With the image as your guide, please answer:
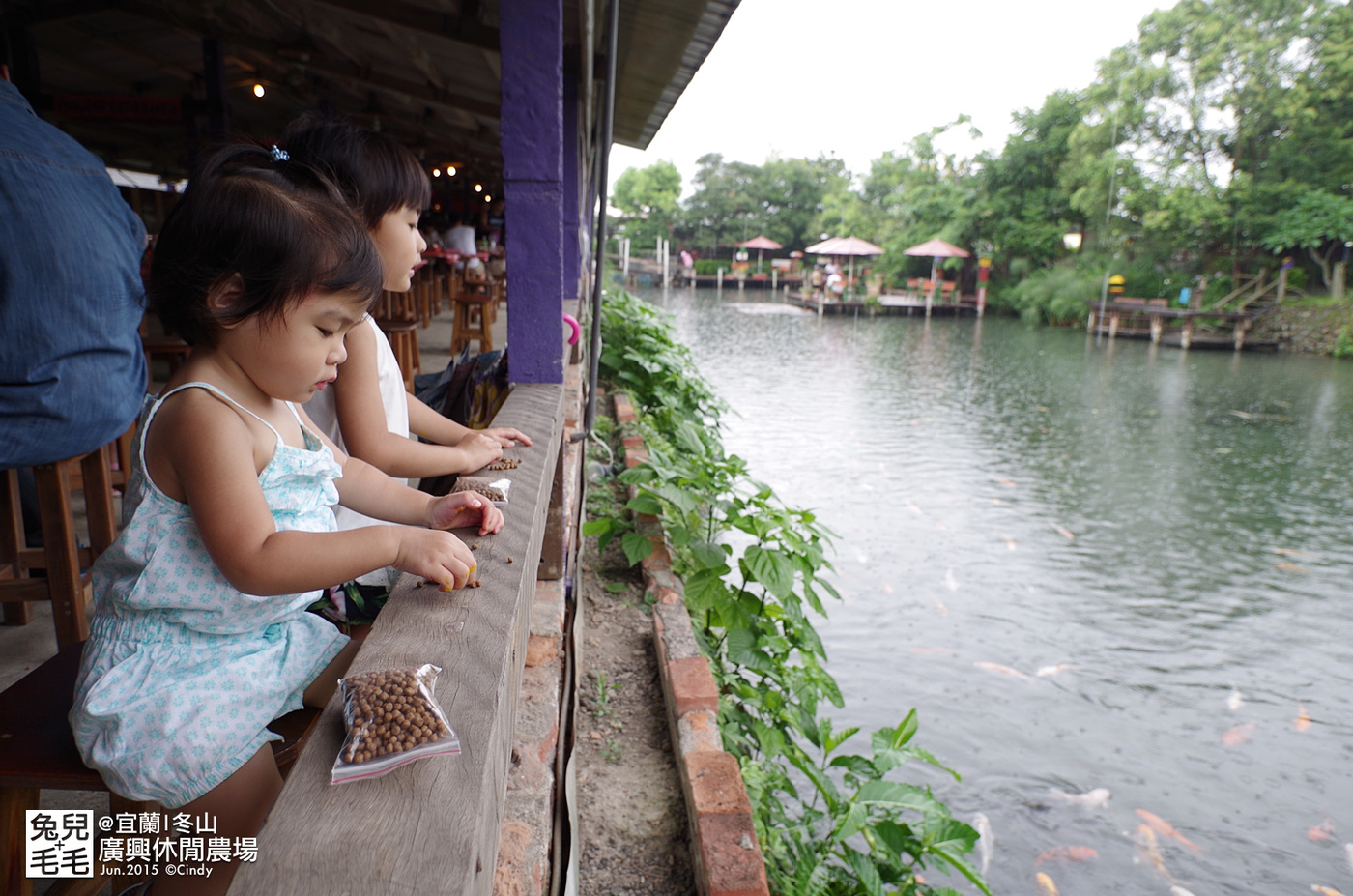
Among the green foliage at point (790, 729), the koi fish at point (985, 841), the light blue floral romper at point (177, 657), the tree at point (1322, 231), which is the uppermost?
the tree at point (1322, 231)

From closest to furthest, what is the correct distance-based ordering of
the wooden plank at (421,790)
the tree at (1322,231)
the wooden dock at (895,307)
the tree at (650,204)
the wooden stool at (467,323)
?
the wooden plank at (421,790) → the wooden stool at (467,323) → the tree at (1322,231) → the wooden dock at (895,307) → the tree at (650,204)

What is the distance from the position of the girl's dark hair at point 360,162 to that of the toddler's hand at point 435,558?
0.73 meters

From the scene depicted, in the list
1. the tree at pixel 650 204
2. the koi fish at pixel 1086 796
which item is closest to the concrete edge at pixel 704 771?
the koi fish at pixel 1086 796

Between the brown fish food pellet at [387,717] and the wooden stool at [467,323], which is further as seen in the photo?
the wooden stool at [467,323]

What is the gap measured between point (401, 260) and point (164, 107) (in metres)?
4.89

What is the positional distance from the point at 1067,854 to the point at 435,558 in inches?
108

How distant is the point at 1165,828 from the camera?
10.00 ft

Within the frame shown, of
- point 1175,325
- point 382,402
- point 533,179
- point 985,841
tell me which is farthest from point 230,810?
point 1175,325

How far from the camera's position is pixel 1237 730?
12.1ft

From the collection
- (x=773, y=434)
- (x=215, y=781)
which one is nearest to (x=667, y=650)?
(x=215, y=781)

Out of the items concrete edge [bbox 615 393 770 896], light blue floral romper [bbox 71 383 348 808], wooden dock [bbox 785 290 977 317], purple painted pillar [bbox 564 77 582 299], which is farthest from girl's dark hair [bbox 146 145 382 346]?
wooden dock [bbox 785 290 977 317]

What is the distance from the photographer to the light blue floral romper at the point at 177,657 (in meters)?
1.00

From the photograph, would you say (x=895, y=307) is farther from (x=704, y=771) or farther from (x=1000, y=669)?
(x=704, y=771)

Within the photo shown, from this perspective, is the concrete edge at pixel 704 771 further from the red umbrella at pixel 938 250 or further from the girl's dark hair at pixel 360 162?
the red umbrella at pixel 938 250
